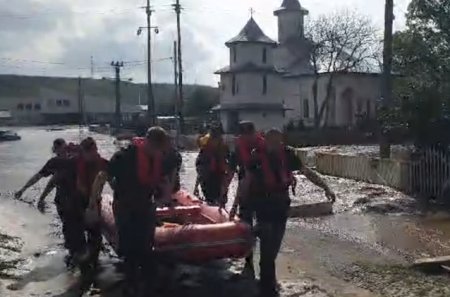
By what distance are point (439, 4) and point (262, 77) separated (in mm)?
34384

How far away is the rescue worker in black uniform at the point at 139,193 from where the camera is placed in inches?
286

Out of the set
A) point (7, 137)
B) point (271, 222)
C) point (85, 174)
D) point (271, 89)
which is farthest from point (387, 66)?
point (7, 137)

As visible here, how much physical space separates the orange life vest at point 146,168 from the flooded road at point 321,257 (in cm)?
145

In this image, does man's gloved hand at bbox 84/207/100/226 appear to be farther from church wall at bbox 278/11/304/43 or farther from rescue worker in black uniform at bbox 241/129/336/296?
church wall at bbox 278/11/304/43

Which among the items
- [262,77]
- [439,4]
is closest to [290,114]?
[262,77]

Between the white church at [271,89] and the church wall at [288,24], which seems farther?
the church wall at [288,24]

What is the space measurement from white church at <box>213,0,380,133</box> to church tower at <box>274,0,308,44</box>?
4501 millimetres

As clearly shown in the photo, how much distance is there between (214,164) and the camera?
35.7 ft

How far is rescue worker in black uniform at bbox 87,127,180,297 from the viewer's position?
23.8 ft

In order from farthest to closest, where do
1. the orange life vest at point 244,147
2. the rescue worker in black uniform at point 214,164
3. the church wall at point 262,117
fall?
the church wall at point 262,117 < the rescue worker in black uniform at point 214,164 < the orange life vest at point 244,147

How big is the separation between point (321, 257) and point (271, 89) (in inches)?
1867

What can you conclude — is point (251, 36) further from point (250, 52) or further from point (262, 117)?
point (262, 117)

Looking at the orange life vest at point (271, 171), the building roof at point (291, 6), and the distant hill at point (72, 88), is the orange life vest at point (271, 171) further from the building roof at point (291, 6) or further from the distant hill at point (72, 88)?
the distant hill at point (72, 88)

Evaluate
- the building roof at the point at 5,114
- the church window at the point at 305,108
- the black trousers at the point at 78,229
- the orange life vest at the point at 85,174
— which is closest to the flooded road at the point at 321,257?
the black trousers at the point at 78,229
